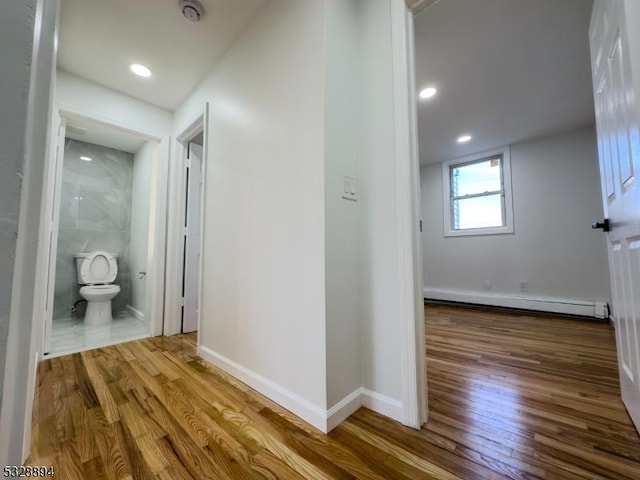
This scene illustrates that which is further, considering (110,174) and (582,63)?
(110,174)

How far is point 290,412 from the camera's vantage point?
1.38 meters

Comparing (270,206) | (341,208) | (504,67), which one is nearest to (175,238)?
(270,206)

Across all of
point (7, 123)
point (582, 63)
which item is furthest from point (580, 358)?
point (7, 123)

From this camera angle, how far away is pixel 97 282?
10.8ft

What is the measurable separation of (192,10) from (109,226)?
3.21 m

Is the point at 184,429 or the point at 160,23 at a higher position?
the point at 160,23

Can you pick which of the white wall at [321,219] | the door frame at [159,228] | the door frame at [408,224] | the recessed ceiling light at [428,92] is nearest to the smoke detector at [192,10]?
the white wall at [321,219]

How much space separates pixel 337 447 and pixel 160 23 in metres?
2.80

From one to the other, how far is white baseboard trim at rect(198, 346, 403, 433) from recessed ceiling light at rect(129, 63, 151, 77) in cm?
267

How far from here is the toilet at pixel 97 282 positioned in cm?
311

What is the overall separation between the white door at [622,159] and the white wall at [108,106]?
3403 millimetres

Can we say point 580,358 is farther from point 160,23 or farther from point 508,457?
point 160,23

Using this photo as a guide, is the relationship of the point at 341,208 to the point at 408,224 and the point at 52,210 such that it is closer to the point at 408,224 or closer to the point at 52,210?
the point at 408,224

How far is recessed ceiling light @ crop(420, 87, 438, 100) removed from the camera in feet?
8.47
